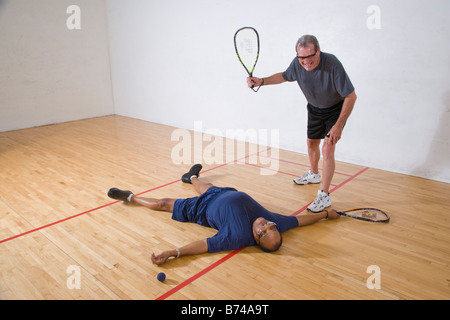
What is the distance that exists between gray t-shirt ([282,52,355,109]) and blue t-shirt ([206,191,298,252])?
1.01m

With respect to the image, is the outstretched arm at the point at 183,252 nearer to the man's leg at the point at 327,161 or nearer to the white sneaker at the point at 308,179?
the man's leg at the point at 327,161

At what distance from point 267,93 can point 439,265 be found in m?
2.84

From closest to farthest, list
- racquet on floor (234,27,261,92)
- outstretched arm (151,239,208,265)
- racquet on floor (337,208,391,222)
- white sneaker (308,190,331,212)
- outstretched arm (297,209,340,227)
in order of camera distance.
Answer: outstretched arm (151,239,208,265) → outstretched arm (297,209,340,227) → racquet on floor (337,208,391,222) → white sneaker (308,190,331,212) → racquet on floor (234,27,261,92)

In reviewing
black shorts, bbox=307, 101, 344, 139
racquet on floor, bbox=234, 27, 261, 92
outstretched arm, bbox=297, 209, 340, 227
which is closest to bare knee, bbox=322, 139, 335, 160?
black shorts, bbox=307, 101, 344, 139

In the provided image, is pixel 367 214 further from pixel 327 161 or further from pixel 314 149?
pixel 314 149

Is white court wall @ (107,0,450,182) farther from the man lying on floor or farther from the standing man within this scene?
the man lying on floor

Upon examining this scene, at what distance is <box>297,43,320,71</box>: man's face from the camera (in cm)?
231

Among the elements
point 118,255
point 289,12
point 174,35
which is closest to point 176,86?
point 174,35

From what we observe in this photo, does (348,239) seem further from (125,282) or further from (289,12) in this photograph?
(289,12)

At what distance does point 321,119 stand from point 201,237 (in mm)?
1381

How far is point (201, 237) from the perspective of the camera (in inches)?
86.5

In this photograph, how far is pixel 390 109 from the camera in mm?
3383

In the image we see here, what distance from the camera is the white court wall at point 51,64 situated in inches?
202

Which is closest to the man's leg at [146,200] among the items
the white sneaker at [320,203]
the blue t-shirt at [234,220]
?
the blue t-shirt at [234,220]
